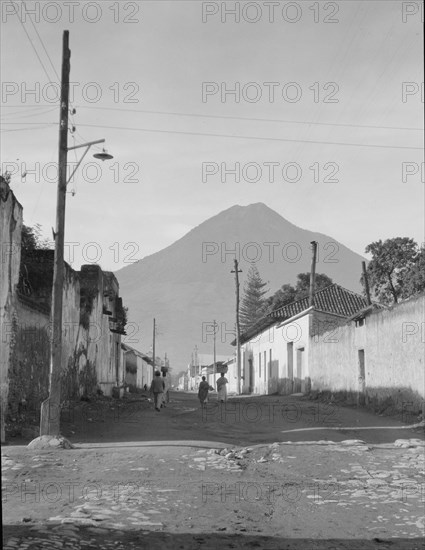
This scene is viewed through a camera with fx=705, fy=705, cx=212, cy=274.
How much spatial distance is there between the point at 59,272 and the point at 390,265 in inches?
1318

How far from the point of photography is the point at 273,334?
39.4 m

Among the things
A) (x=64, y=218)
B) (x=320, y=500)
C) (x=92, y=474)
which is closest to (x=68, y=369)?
(x=64, y=218)

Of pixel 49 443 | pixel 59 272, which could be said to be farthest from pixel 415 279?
pixel 49 443

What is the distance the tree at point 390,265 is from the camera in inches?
1679

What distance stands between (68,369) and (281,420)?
718 centimetres

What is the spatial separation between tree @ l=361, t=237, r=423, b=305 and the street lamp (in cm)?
3102

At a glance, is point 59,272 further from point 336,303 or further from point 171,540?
point 336,303

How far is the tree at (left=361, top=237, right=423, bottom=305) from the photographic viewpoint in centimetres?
4266

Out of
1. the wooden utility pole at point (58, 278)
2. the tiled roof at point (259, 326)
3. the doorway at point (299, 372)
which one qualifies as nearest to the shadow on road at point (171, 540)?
the wooden utility pole at point (58, 278)

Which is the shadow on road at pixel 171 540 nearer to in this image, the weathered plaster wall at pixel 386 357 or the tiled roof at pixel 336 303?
the weathered plaster wall at pixel 386 357

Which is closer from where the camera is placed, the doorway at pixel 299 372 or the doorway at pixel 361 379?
the doorway at pixel 361 379

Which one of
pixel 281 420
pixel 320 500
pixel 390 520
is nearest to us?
pixel 390 520

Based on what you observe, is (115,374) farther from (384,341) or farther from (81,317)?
(384,341)

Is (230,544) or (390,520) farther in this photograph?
(390,520)
